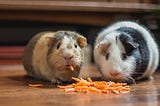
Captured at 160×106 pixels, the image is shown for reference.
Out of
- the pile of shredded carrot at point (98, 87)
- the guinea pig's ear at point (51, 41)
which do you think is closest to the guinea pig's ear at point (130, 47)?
the pile of shredded carrot at point (98, 87)

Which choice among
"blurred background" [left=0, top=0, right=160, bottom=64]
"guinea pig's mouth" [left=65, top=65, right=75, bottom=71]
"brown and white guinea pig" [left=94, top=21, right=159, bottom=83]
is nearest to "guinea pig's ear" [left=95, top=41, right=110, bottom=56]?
"brown and white guinea pig" [left=94, top=21, right=159, bottom=83]

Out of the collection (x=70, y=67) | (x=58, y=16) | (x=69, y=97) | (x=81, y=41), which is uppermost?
(x=58, y=16)

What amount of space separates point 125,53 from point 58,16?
4.77 feet

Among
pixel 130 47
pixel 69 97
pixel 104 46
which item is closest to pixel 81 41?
pixel 104 46

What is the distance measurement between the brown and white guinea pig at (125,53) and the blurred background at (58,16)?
3.07 ft

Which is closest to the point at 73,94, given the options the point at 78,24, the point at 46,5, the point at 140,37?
the point at 140,37

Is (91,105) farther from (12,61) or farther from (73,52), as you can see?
(12,61)

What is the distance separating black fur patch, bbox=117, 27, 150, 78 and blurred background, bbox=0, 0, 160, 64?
0.95 metres

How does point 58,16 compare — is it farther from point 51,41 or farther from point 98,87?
point 98,87

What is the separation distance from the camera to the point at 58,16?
3.05 metres

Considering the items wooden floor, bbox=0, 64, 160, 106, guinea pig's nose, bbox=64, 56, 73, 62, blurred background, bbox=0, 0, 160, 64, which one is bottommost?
wooden floor, bbox=0, 64, 160, 106

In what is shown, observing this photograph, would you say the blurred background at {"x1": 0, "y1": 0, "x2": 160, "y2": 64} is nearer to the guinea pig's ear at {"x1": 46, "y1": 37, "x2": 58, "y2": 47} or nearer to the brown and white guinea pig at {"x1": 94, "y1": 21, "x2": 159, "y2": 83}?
the brown and white guinea pig at {"x1": 94, "y1": 21, "x2": 159, "y2": 83}

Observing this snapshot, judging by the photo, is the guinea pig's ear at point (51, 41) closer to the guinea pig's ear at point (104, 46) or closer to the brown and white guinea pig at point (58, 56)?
the brown and white guinea pig at point (58, 56)

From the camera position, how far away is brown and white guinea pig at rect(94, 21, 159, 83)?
1643 millimetres
